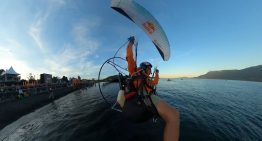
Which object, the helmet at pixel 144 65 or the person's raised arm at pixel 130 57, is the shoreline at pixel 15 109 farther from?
the helmet at pixel 144 65

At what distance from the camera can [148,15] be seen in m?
5.80

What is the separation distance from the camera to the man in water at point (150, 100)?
3682 millimetres

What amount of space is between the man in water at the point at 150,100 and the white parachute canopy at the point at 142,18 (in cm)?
72

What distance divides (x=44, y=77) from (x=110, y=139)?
42.4 metres

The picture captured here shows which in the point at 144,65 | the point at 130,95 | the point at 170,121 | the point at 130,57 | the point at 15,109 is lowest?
the point at 15,109

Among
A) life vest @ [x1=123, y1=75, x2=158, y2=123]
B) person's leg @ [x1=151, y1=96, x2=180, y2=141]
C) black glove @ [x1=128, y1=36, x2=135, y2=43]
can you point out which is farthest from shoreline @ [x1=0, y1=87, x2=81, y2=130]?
person's leg @ [x1=151, y1=96, x2=180, y2=141]

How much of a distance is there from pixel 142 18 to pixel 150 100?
310 centimetres

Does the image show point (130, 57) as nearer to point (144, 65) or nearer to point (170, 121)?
point (144, 65)

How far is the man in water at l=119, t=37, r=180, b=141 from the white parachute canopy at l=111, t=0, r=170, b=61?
719 millimetres

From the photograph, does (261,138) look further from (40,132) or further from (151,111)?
(40,132)

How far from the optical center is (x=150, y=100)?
4.34 metres

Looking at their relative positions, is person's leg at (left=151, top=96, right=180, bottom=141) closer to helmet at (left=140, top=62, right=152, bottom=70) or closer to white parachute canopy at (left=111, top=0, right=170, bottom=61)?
helmet at (left=140, top=62, right=152, bottom=70)

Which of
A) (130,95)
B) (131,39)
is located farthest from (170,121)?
(131,39)

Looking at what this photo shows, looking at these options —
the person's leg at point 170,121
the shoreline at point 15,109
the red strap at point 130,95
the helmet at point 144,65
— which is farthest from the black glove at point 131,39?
the shoreline at point 15,109
